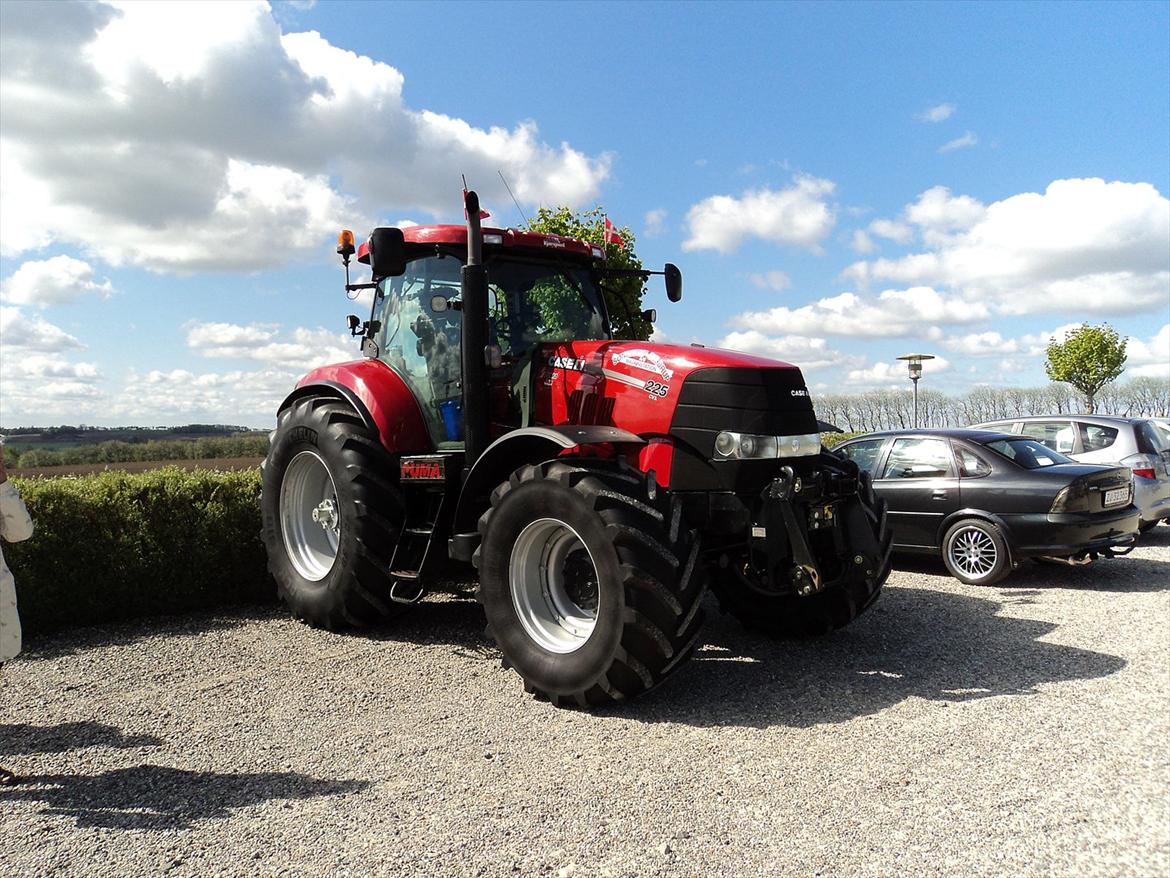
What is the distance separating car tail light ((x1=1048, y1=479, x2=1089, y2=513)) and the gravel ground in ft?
5.46

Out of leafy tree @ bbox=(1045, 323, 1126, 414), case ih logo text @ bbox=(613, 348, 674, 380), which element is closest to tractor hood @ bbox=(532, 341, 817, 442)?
case ih logo text @ bbox=(613, 348, 674, 380)

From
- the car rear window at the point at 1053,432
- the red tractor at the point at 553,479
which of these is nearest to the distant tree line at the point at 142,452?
the red tractor at the point at 553,479

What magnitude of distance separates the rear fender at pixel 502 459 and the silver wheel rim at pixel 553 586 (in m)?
0.43

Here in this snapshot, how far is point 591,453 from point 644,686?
54.8 inches

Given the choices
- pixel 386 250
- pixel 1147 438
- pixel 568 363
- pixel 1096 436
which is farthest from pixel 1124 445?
pixel 386 250

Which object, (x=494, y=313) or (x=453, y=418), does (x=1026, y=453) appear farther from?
(x=453, y=418)

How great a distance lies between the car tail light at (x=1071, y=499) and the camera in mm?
7441

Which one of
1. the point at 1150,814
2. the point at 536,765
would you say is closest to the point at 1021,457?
the point at 1150,814

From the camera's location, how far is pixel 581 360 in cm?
514

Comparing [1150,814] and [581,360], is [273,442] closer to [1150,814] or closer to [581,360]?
[581,360]

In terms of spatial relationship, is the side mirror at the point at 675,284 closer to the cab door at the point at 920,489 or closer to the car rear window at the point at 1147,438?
the cab door at the point at 920,489

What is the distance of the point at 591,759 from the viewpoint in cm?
377

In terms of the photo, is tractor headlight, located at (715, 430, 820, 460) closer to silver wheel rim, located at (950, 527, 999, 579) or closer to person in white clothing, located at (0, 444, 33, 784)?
person in white clothing, located at (0, 444, 33, 784)

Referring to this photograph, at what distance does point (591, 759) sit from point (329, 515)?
3.20 meters
